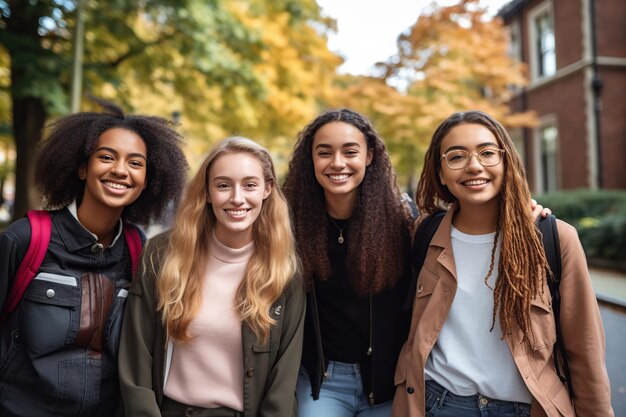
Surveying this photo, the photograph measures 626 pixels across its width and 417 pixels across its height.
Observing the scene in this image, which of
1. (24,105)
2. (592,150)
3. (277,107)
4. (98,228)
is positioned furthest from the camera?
(592,150)

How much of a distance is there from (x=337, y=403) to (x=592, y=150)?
53.7ft

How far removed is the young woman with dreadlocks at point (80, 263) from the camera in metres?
2.39

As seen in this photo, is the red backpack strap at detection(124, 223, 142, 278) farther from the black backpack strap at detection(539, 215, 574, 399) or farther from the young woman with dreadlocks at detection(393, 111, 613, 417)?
the black backpack strap at detection(539, 215, 574, 399)

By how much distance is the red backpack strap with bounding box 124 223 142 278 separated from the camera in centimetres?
279

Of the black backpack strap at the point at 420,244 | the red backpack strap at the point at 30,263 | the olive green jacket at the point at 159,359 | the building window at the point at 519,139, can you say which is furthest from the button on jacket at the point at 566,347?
the building window at the point at 519,139

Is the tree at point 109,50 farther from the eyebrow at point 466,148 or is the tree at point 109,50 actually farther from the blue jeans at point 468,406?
the blue jeans at point 468,406

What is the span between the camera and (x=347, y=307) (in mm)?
2930

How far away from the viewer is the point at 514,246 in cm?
241

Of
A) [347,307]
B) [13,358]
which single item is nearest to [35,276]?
[13,358]

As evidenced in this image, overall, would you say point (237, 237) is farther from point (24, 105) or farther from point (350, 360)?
point (24, 105)

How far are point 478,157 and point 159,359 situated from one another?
6.37 ft

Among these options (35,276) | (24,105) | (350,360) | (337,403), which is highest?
(24,105)

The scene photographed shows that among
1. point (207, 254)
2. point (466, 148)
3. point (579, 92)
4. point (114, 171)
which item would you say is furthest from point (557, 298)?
point (579, 92)

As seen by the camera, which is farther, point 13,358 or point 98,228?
point 98,228
